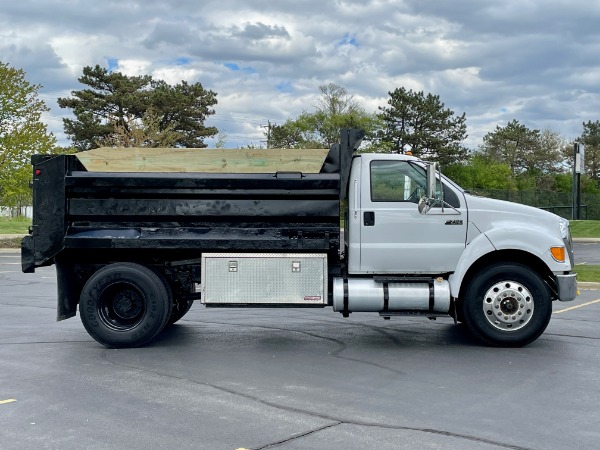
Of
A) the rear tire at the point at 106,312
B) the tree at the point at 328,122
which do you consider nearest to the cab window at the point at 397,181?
the rear tire at the point at 106,312

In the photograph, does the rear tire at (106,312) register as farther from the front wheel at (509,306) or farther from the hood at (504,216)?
the hood at (504,216)

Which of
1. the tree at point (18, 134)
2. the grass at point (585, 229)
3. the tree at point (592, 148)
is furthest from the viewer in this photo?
the tree at point (592, 148)

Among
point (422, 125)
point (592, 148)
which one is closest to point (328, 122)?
point (422, 125)

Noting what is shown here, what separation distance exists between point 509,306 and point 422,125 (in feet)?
194

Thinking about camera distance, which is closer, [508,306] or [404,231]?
[508,306]

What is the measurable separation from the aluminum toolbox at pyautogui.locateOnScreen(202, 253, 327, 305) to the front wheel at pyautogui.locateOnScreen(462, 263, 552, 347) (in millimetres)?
1819

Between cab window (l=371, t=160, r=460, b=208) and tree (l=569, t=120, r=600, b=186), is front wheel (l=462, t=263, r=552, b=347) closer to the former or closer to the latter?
cab window (l=371, t=160, r=460, b=208)

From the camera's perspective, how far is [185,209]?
8438 millimetres

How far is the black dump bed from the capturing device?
8398 millimetres

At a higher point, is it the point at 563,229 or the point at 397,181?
the point at 397,181

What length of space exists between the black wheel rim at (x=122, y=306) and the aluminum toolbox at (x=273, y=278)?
39.9 inches

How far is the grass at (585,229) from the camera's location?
121 feet

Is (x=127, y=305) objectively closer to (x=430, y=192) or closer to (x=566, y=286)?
(x=430, y=192)

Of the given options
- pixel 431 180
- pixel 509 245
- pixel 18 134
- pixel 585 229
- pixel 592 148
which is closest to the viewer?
pixel 431 180
